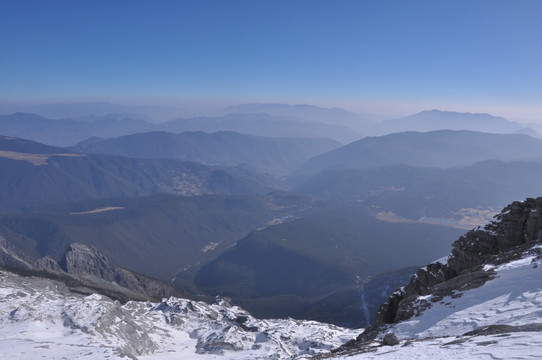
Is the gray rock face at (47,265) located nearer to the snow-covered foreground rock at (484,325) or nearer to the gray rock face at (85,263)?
the gray rock face at (85,263)

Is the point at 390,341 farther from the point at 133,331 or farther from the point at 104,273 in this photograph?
the point at 104,273

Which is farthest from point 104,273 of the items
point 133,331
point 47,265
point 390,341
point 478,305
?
point 478,305

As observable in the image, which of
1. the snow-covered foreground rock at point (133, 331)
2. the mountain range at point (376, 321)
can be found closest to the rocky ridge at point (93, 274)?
the mountain range at point (376, 321)

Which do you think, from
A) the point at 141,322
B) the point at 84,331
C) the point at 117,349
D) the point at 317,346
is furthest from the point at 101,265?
the point at 317,346

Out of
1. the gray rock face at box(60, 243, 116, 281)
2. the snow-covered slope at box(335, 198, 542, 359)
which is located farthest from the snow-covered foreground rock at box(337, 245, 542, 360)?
the gray rock face at box(60, 243, 116, 281)

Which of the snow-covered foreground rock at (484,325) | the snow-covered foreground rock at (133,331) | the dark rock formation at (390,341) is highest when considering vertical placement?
the snow-covered foreground rock at (484,325)

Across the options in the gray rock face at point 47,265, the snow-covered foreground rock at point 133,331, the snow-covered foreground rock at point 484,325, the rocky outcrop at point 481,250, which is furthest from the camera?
the gray rock face at point 47,265

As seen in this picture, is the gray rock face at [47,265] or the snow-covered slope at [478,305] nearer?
the snow-covered slope at [478,305]

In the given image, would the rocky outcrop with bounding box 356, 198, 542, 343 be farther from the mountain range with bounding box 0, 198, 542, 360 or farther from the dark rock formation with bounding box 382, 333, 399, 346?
the dark rock formation with bounding box 382, 333, 399, 346
